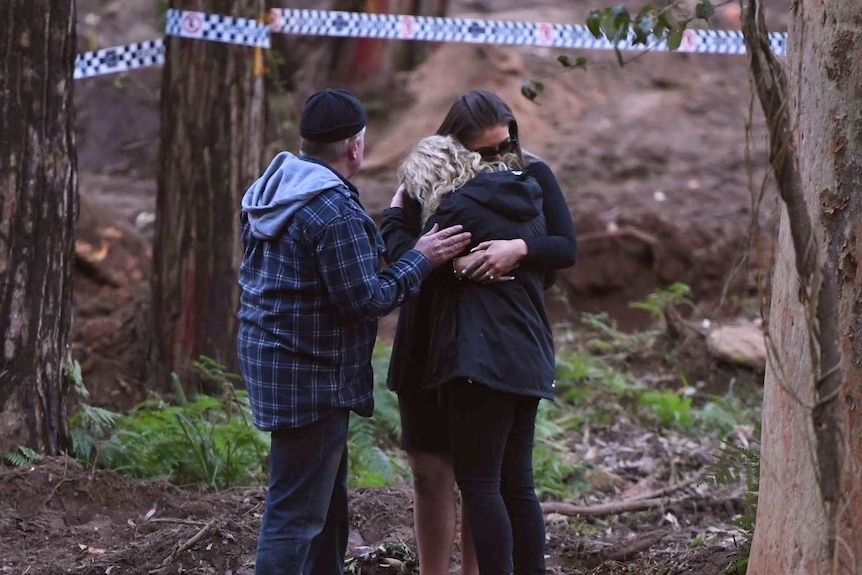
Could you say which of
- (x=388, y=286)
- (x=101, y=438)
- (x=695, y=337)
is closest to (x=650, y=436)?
(x=695, y=337)

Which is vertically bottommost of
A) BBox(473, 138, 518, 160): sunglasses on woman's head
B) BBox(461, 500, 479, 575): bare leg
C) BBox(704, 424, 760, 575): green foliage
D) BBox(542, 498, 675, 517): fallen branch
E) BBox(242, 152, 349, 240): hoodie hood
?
BBox(542, 498, 675, 517): fallen branch

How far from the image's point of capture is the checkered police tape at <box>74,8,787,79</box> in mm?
7121

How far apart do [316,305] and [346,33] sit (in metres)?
5.86

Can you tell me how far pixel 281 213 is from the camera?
3.60 m

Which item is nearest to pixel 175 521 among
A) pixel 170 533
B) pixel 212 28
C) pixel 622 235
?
pixel 170 533

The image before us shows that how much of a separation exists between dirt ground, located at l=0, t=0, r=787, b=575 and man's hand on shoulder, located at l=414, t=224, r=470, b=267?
3.25 ft

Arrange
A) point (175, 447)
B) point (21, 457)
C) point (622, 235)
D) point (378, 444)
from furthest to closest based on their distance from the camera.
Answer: point (622, 235) < point (378, 444) < point (175, 447) < point (21, 457)

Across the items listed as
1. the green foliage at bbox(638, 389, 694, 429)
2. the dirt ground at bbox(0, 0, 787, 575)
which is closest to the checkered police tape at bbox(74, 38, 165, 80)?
the dirt ground at bbox(0, 0, 787, 575)

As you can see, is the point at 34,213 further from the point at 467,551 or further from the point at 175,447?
the point at 467,551

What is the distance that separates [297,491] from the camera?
3.67 m

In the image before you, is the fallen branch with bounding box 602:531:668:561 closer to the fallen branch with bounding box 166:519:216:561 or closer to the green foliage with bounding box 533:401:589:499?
the green foliage with bounding box 533:401:589:499

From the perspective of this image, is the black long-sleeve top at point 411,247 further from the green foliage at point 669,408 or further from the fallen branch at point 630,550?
the green foliage at point 669,408

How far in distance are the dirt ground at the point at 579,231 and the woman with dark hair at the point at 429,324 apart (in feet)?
1.95

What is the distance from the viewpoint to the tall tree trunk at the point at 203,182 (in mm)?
7086
